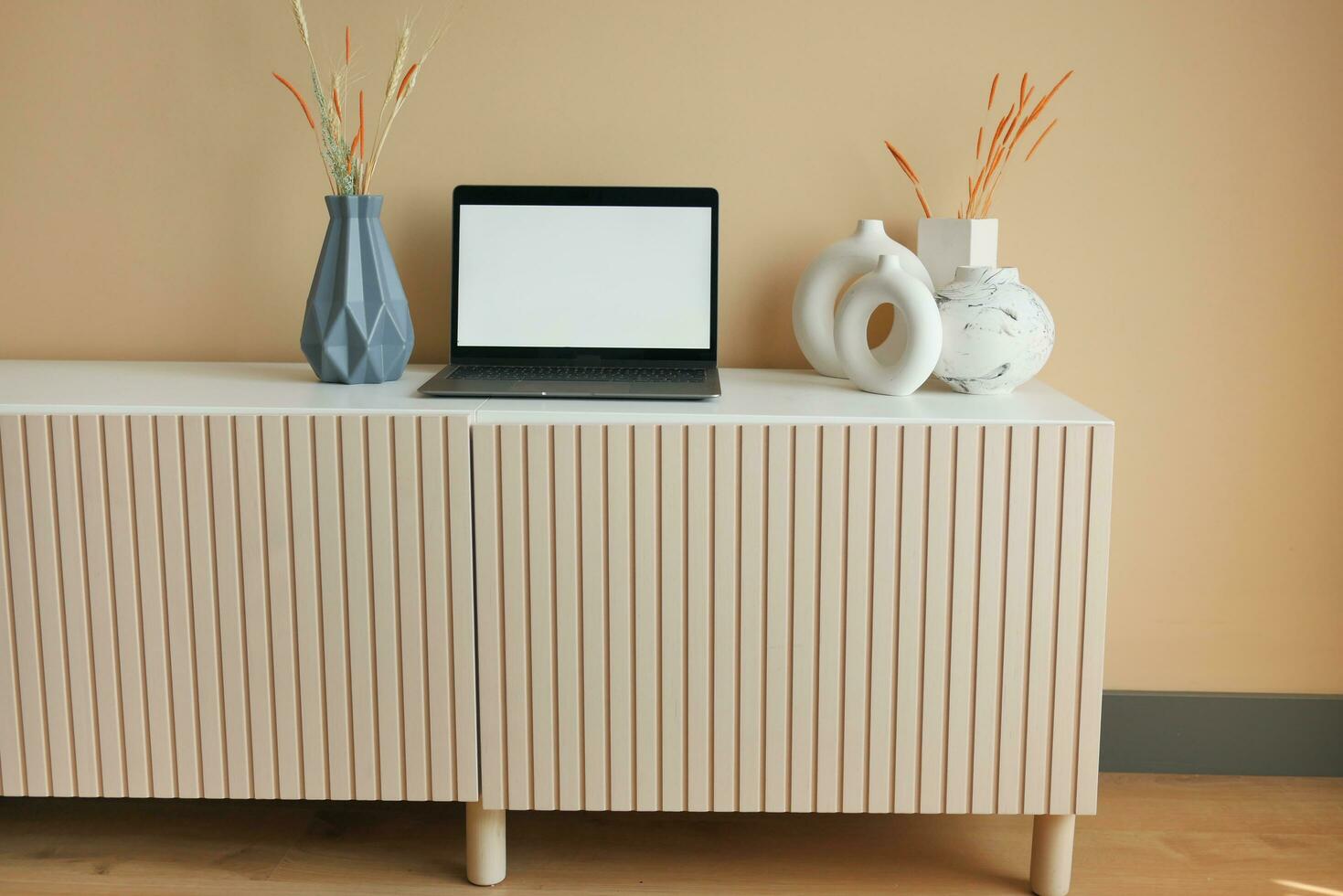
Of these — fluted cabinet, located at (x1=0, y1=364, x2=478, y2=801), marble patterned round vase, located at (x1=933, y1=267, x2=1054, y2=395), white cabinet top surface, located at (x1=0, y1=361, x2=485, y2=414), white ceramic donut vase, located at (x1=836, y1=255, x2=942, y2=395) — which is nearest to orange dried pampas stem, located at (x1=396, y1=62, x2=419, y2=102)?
white cabinet top surface, located at (x1=0, y1=361, x2=485, y2=414)

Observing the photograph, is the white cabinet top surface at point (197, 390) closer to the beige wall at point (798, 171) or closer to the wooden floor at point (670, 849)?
the beige wall at point (798, 171)

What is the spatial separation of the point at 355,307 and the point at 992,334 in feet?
2.96

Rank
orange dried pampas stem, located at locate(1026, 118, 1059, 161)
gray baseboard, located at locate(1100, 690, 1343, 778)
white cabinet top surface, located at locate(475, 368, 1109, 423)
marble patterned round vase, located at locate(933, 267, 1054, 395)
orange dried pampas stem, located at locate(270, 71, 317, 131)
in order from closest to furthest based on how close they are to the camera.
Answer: white cabinet top surface, located at locate(475, 368, 1109, 423)
marble patterned round vase, located at locate(933, 267, 1054, 395)
orange dried pampas stem, located at locate(270, 71, 317, 131)
orange dried pampas stem, located at locate(1026, 118, 1059, 161)
gray baseboard, located at locate(1100, 690, 1343, 778)

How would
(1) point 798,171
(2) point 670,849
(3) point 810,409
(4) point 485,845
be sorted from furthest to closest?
(1) point 798,171
(2) point 670,849
(4) point 485,845
(3) point 810,409

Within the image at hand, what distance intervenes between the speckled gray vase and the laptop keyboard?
106 millimetres

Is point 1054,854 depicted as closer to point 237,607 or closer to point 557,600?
point 557,600

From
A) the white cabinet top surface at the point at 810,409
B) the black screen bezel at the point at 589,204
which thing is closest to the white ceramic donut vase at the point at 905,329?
the white cabinet top surface at the point at 810,409

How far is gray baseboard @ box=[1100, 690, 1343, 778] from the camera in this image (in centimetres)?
197

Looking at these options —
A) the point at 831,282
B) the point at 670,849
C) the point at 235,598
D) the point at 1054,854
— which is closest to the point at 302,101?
the point at 235,598

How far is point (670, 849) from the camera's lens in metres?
1.76

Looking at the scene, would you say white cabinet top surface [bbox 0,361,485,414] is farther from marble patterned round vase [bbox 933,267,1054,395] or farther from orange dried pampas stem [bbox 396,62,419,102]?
marble patterned round vase [bbox 933,267,1054,395]

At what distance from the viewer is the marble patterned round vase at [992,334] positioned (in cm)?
159

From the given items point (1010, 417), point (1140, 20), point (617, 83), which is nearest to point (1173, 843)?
point (1010, 417)

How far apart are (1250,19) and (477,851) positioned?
1.72m
